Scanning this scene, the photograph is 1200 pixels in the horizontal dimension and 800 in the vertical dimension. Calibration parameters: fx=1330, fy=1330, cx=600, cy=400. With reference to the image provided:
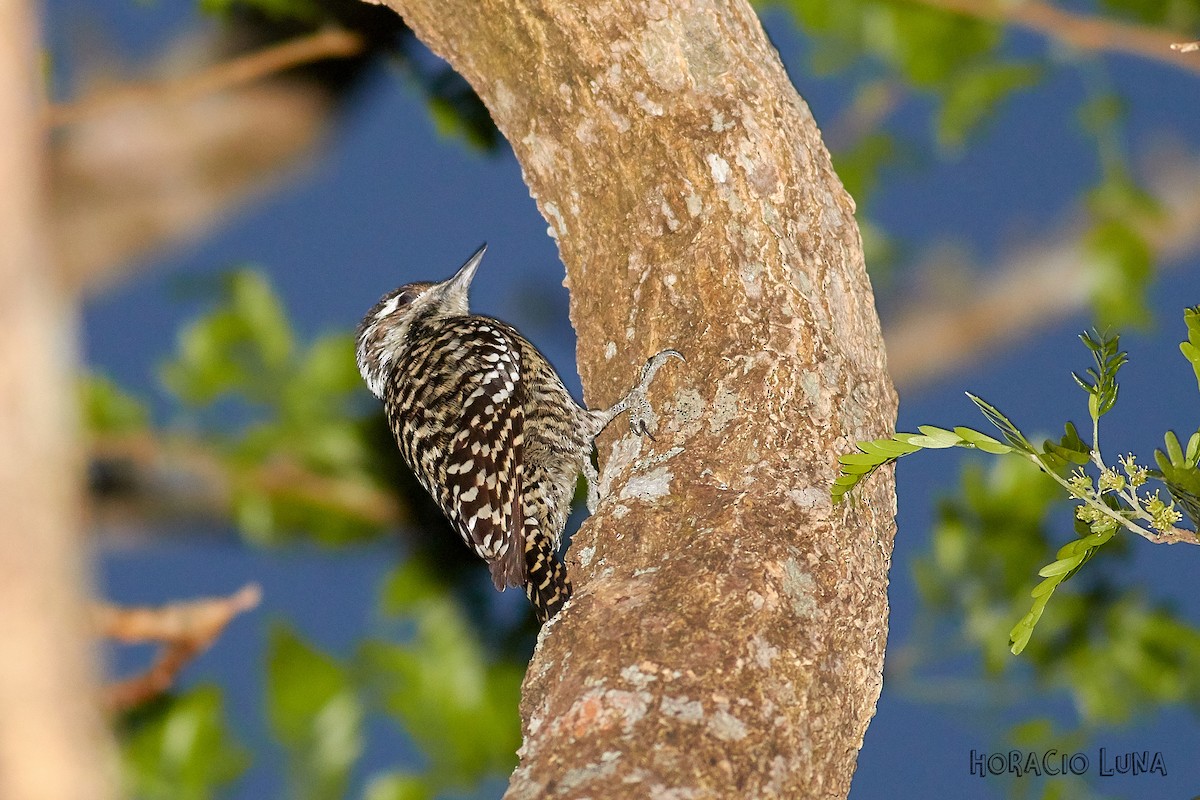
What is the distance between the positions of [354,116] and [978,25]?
3.51 m

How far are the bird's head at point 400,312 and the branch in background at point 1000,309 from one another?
9.08 feet

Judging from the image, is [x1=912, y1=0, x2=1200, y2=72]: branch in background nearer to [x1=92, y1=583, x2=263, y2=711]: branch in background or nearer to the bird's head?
the bird's head

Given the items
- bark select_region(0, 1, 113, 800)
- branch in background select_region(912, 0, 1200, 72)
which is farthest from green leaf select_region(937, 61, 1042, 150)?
A: bark select_region(0, 1, 113, 800)

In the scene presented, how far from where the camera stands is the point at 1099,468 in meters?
2.17

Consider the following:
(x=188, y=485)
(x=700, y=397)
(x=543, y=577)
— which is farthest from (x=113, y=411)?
(x=700, y=397)

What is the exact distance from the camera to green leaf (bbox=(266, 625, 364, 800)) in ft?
13.8

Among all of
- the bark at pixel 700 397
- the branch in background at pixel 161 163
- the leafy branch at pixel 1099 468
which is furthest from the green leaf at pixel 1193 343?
the branch in background at pixel 161 163

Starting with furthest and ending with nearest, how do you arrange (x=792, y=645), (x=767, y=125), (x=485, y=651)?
(x=485, y=651), (x=767, y=125), (x=792, y=645)

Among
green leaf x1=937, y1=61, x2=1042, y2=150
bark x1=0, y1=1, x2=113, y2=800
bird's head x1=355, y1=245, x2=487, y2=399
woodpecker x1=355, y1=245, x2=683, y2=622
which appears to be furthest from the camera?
bird's head x1=355, y1=245, x2=487, y2=399

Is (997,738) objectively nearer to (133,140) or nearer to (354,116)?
(354,116)

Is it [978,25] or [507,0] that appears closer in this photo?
[507,0]

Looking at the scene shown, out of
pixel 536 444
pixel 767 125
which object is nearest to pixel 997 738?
pixel 536 444

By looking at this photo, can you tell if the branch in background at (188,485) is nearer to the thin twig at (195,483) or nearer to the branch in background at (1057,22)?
the thin twig at (195,483)

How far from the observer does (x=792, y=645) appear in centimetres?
226
